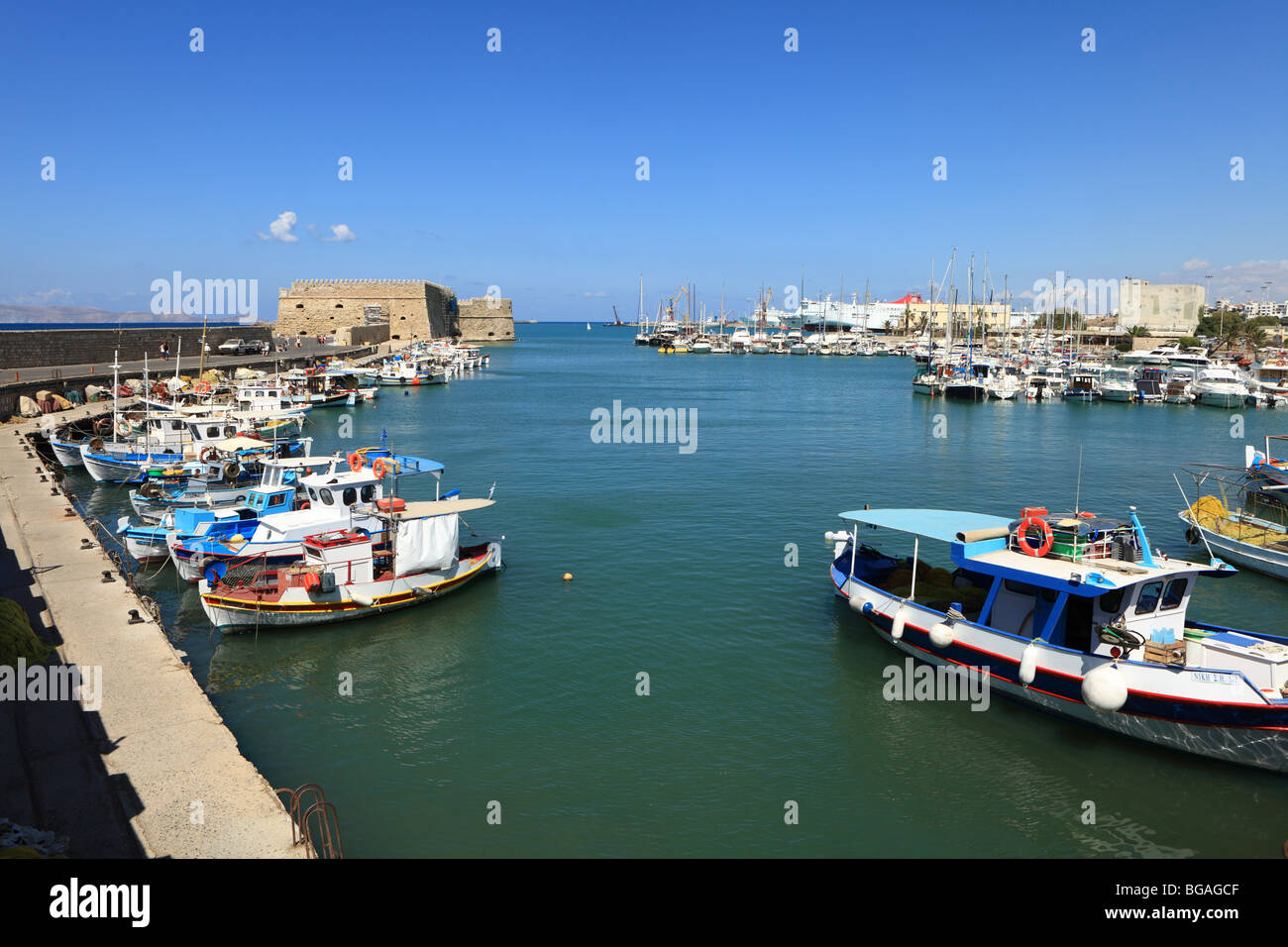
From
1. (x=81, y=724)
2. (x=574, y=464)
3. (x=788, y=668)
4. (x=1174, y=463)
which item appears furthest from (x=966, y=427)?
(x=81, y=724)

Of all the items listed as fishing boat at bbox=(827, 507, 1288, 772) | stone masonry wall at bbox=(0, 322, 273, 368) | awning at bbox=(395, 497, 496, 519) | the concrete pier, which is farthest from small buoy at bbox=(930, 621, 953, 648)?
stone masonry wall at bbox=(0, 322, 273, 368)

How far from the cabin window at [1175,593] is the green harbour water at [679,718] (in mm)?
2649

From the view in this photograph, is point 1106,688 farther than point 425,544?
No

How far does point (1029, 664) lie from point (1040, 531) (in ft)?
9.01

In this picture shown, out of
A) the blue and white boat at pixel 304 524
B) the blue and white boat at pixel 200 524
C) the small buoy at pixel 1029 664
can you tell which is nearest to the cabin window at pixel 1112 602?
the small buoy at pixel 1029 664

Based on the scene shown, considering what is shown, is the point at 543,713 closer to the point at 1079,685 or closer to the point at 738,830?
the point at 738,830

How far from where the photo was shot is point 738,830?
42.3 feet

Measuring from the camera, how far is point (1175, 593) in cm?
1554

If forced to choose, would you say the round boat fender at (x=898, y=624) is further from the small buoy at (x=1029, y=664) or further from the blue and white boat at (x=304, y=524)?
the blue and white boat at (x=304, y=524)

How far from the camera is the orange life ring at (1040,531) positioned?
16547 millimetres

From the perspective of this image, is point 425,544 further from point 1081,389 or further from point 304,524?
point 1081,389

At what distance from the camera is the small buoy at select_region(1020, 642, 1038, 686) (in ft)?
51.4

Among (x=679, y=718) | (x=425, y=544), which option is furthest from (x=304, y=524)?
(x=679, y=718)

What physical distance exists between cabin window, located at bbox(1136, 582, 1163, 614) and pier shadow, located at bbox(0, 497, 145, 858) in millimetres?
16388
